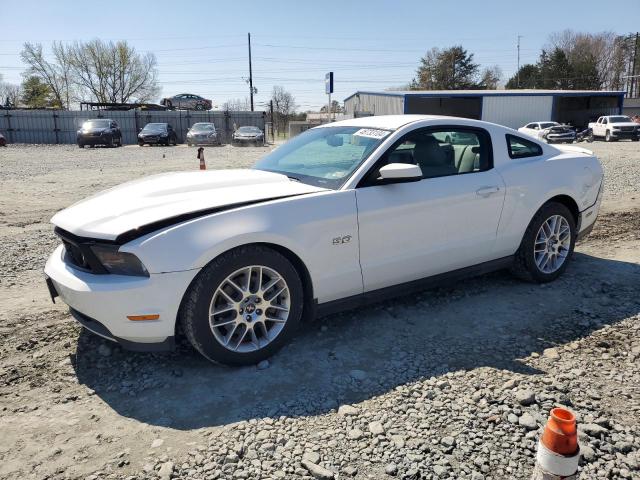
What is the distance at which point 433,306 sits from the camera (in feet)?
14.0

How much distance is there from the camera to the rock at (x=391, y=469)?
236 cm

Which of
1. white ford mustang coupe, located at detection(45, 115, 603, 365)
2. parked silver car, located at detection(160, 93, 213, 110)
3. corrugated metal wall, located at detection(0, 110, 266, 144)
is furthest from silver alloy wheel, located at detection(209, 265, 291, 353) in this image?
parked silver car, located at detection(160, 93, 213, 110)

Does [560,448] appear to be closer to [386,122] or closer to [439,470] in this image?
[439,470]

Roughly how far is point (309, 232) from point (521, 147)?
7.86 ft

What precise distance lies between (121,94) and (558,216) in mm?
72287

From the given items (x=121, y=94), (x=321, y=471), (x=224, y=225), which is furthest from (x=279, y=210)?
(x=121, y=94)

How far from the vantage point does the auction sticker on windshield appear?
392 centimetres

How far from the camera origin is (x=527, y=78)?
7712 cm

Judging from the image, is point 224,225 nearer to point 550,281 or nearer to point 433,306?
point 433,306

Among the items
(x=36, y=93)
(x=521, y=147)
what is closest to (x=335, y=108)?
(x=36, y=93)

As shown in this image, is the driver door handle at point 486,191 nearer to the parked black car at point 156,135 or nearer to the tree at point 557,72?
the parked black car at point 156,135

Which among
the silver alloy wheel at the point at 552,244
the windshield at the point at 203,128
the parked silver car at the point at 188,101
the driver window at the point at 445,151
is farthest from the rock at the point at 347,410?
the parked silver car at the point at 188,101

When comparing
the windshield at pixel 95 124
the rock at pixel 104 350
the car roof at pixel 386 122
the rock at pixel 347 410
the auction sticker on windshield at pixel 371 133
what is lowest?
the rock at pixel 347 410

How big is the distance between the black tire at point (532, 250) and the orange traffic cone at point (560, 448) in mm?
2936
